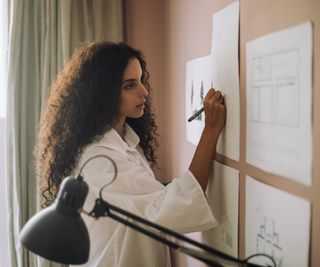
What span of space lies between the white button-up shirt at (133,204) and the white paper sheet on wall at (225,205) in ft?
0.17

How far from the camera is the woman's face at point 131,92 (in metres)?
1.26

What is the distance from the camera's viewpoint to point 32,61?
1968mm

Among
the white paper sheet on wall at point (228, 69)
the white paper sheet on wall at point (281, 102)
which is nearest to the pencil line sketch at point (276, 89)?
the white paper sheet on wall at point (281, 102)

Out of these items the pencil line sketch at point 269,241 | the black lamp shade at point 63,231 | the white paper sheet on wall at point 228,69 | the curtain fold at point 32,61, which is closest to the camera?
the black lamp shade at point 63,231

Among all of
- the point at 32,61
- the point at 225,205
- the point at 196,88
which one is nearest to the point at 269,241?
the point at 225,205

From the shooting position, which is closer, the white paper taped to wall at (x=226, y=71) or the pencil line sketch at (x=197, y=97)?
the white paper taped to wall at (x=226, y=71)

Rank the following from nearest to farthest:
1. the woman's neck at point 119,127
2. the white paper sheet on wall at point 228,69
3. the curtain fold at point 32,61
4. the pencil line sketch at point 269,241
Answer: the pencil line sketch at point 269,241, the white paper sheet on wall at point 228,69, the woman's neck at point 119,127, the curtain fold at point 32,61

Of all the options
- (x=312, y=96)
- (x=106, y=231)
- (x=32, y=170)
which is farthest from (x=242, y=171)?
(x=32, y=170)

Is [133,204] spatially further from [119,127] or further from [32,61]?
[32,61]

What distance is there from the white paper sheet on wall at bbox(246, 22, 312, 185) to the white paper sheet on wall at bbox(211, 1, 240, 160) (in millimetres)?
72

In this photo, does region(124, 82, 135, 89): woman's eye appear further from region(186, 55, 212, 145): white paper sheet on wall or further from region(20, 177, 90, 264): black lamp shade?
region(20, 177, 90, 264): black lamp shade

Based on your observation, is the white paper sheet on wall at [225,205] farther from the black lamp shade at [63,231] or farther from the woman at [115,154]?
the black lamp shade at [63,231]

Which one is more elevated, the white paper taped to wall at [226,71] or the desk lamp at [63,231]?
the white paper taped to wall at [226,71]

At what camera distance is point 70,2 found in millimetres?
1910
